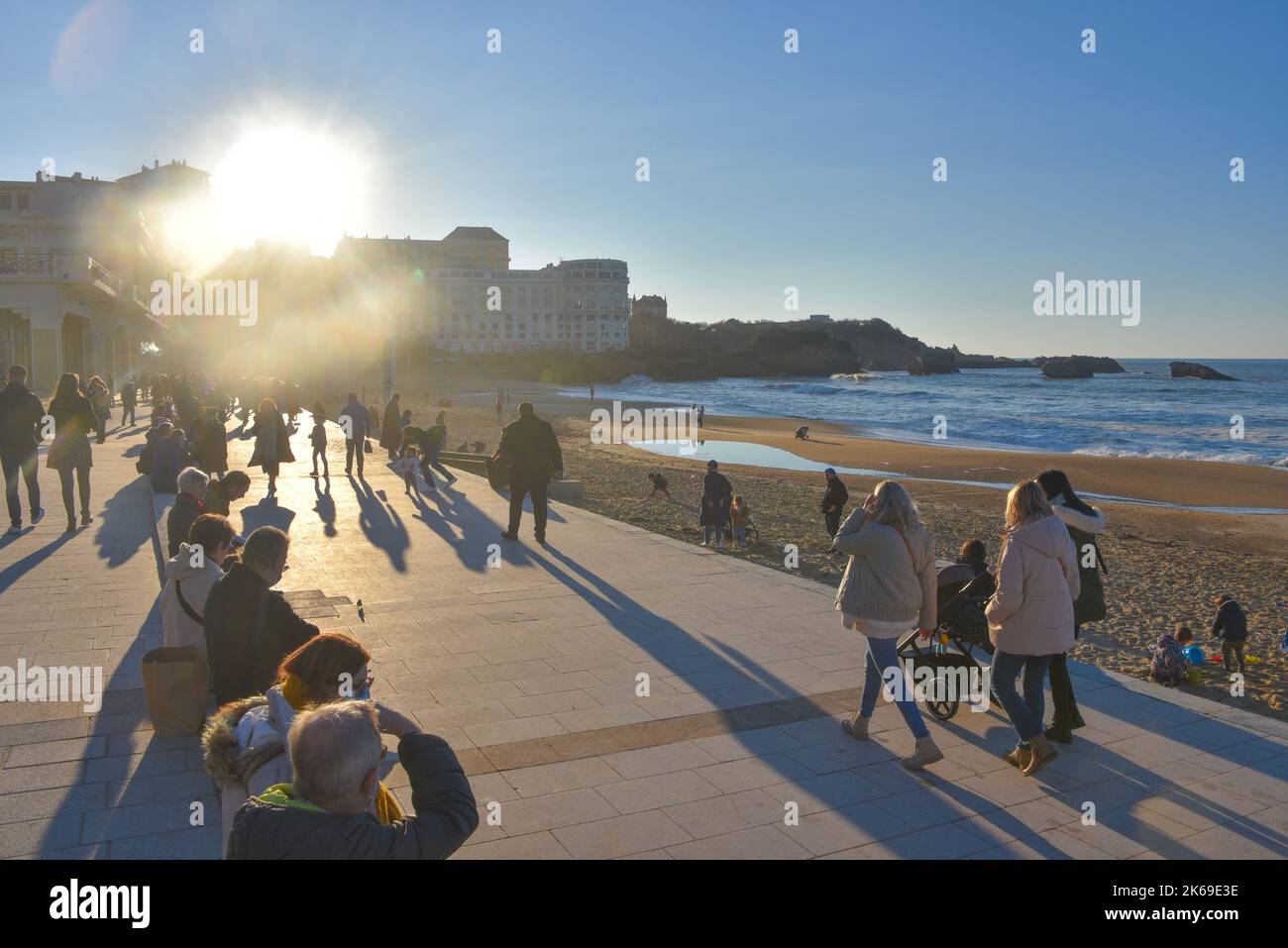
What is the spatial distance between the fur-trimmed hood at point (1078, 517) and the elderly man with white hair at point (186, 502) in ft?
18.6

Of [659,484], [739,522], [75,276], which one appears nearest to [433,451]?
[659,484]

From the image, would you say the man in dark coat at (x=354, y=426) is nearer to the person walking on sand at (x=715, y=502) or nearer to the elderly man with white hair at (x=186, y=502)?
the person walking on sand at (x=715, y=502)

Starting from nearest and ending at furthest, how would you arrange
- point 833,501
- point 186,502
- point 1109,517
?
1. point 186,502
2. point 833,501
3. point 1109,517

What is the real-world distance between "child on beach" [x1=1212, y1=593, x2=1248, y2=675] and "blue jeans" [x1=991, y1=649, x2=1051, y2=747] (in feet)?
12.8

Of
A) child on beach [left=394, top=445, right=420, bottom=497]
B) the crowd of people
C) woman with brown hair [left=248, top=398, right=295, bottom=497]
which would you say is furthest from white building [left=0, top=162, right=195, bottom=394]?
the crowd of people

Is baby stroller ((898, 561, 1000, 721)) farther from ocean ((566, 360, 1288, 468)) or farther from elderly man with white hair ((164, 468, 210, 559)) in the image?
ocean ((566, 360, 1288, 468))

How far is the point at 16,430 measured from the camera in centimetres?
1025

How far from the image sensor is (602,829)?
13.7 feet

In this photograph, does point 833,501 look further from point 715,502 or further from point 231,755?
point 231,755

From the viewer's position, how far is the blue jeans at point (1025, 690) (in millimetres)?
4945

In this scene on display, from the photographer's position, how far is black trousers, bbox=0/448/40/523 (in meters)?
10.4

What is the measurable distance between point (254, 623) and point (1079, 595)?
448 centimetres

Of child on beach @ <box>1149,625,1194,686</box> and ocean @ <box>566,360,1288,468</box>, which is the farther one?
ocean @ <box>566,360,1288,468</box>
